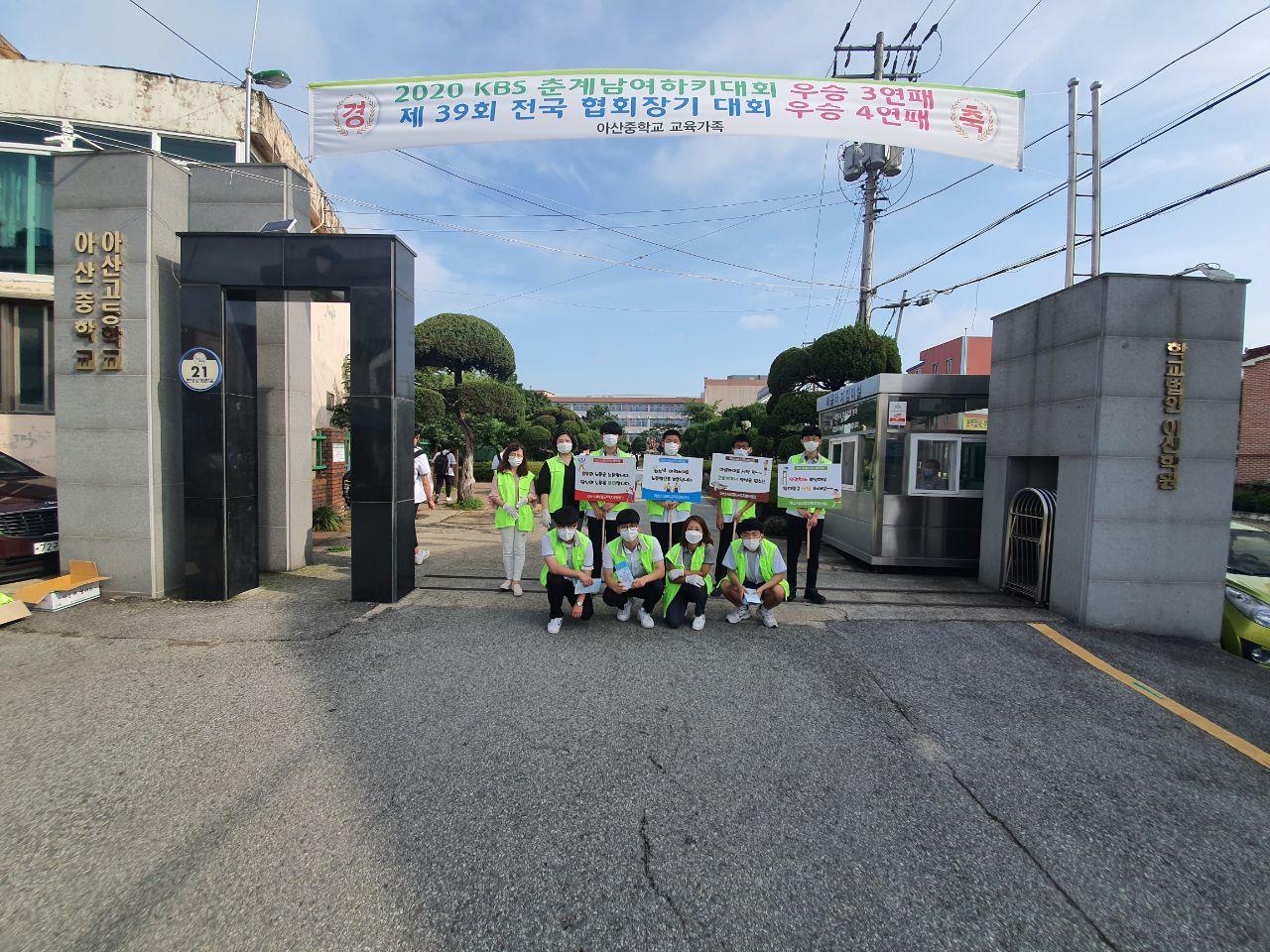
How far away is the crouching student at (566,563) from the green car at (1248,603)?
5.95m

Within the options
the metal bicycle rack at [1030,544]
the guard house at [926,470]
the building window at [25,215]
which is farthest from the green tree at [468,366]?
the metal bicycle rack at [1030,544]

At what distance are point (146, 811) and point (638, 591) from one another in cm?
356

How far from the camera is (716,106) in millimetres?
6105

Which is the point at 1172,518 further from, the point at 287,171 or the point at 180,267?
the point at 287,171

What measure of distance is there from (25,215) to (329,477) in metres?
6.02

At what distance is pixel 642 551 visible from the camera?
17.2ft

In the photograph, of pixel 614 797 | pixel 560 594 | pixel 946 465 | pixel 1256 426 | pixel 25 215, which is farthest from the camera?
pixel 1256 426

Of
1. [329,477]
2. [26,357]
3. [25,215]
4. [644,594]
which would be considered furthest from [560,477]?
[25,215]

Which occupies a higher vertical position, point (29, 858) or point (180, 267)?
point (180, 267)

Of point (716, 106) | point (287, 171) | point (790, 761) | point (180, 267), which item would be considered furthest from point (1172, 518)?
point (287, 171)

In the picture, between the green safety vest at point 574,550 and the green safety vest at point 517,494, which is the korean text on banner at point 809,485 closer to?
the green safety vest at point 574,550

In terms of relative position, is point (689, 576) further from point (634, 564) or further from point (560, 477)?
point (560, 477)

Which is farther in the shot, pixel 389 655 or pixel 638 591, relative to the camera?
pixel 638 591

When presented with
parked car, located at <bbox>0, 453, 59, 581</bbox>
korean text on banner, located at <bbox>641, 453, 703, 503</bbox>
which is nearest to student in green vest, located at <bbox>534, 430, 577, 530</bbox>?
korean text on banner, located at <bbox>641, 453, 703, 503</bbox>
